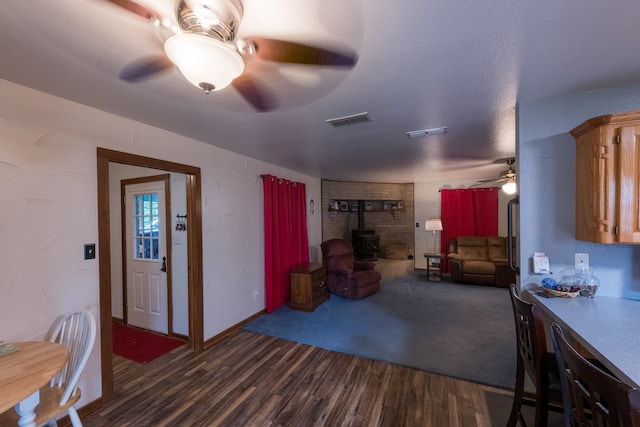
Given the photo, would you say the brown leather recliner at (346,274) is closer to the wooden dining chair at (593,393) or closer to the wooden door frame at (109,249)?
the wooden door frame at (109,249)

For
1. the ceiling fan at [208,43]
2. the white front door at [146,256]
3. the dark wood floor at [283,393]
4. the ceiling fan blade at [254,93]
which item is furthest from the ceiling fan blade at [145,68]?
the dark wood floor at [283,393]

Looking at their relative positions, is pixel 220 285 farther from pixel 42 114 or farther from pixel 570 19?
pixel 570 19

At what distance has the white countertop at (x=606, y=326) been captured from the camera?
1090mm

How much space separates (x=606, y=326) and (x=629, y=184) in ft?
2.82

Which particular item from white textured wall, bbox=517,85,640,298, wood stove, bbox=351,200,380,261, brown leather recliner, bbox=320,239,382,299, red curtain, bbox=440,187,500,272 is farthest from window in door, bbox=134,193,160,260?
red curtain, bbox=440,187,500,272

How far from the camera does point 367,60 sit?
4.72ft

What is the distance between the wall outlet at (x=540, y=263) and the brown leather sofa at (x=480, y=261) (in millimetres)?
3589

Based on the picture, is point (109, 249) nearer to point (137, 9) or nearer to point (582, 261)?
point (137, 9)

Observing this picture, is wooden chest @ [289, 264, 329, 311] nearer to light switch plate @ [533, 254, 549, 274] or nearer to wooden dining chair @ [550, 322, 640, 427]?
light switch plate @ [533, 254, 549, 274]

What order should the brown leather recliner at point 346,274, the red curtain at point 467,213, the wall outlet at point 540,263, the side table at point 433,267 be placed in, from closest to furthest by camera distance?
1. the wall outlet at point 540,263
2. the brown leather recliner at point 346,274
3. the side table at point 433,267
4. the red curtain at point 467,213

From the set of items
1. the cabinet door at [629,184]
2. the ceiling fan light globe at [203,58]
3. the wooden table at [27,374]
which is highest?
the ceiling fan light globe at [203,58]

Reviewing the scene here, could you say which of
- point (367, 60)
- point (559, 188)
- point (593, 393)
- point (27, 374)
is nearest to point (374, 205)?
point (559, 188)

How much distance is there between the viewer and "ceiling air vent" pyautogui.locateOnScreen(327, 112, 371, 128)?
2.25 metres

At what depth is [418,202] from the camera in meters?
6.88
